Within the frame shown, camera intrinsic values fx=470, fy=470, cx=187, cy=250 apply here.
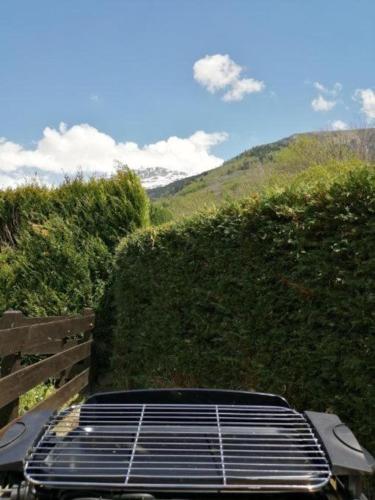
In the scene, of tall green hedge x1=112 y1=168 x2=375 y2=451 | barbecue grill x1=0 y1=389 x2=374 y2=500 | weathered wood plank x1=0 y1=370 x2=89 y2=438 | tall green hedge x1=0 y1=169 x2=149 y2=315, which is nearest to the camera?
barbecue grill x1=0 y1=389 x2=374 y2=500

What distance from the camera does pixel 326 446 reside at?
187 cm

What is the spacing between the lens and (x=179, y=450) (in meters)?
1.93

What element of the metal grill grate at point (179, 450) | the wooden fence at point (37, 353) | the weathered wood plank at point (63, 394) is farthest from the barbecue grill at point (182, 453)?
the weathered wood plank at point (63, 394)

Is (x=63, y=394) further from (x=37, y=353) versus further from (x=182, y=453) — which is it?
(x=182, y=453)

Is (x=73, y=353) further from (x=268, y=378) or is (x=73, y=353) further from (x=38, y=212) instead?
(x=38, y=212)

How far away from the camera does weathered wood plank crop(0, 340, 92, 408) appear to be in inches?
141

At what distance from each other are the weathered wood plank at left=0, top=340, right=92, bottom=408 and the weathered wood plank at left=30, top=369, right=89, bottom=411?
0.25 m

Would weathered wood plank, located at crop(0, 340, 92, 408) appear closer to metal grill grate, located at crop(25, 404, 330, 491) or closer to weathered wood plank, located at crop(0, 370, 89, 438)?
weathered wood plank, located at crop(0, 370, 89, 438)

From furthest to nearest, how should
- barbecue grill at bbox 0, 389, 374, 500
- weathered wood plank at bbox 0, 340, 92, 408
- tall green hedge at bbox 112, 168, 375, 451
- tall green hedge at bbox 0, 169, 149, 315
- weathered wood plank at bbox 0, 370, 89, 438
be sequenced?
tall green hedge at bbox 0, 169, 149, 315 < weathered wood plank at bbox 0, 370, 89, 438 < tall green hedge at bbox 112, 168, 375, 451 < weathered wood plank at bbox 0, 340, 92, 408 < barbecue grill at bbox 0, 389, 374, 500

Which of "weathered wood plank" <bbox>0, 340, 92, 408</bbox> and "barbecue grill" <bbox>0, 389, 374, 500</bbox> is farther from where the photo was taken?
"weathered wood plank" <bbox>0, 340, 92, 408</bbox>

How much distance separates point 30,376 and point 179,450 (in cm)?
257

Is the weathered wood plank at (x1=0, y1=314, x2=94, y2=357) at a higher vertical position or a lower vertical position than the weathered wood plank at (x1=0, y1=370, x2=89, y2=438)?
higher

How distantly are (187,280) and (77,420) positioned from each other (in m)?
3.37

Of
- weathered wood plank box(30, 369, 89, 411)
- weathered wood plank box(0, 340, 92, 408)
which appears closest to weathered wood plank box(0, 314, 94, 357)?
weathered wood plank box(0, 340, 92, 408)
